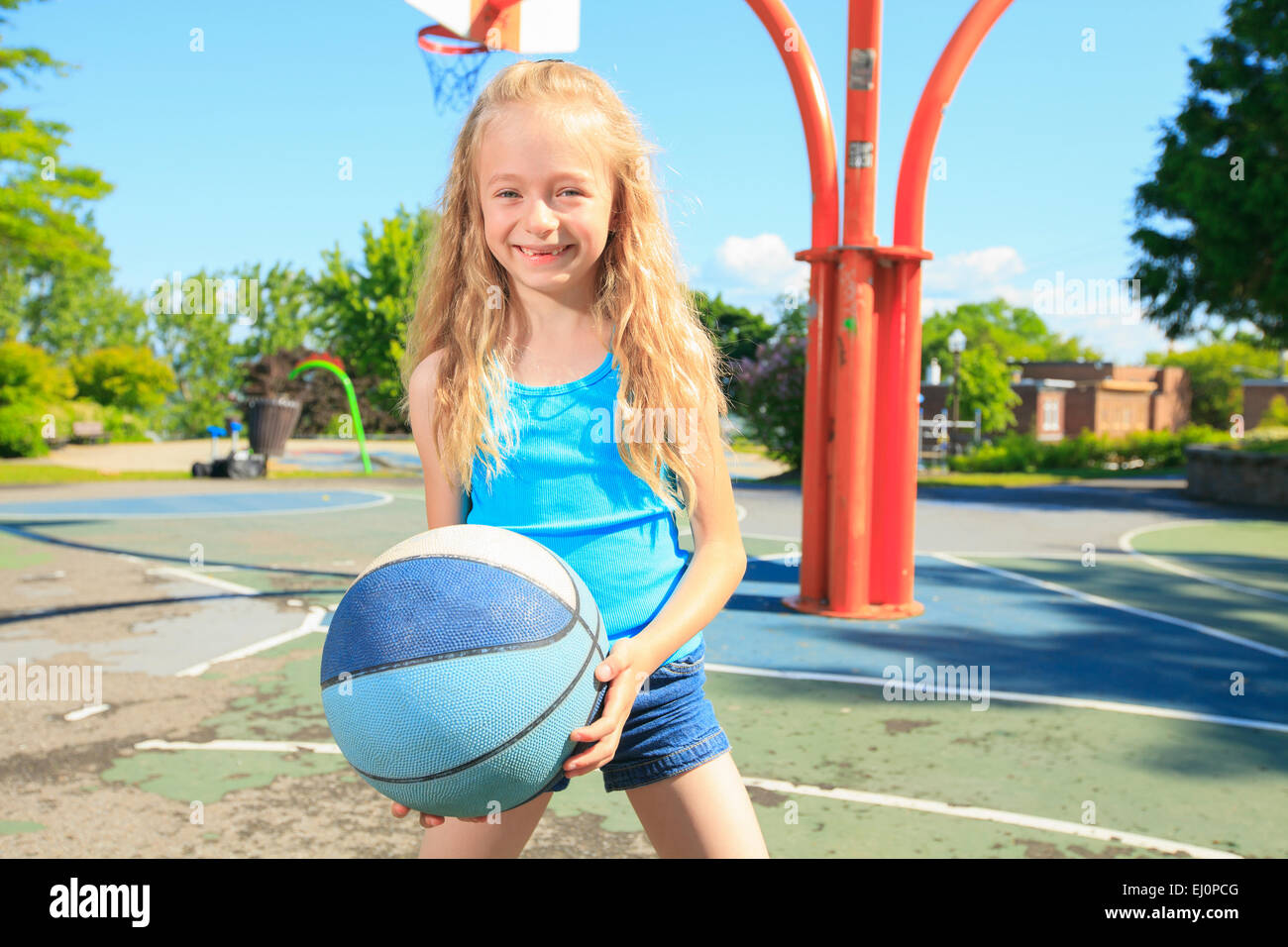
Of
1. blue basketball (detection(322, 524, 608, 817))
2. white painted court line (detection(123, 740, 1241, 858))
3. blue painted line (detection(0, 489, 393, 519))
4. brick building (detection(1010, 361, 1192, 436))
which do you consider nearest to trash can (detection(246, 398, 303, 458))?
blue painted line (detection(0, 489, 393, 519))

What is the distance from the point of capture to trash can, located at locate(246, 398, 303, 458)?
2972 cm

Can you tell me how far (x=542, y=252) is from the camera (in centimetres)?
236

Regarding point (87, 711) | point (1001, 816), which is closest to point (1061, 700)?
point (1001, 816)

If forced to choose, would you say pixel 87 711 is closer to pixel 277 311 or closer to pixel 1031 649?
pixel 1031 649

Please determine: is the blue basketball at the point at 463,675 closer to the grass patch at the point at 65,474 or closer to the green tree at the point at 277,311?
the grass patch at the point at 65,474

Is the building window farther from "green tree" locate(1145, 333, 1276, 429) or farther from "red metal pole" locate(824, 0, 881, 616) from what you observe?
"red metal pole" locate(824, 0, 881, 616)

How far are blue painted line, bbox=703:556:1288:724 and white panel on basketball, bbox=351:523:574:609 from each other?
16.2ft

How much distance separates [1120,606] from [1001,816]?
5623 millimetres

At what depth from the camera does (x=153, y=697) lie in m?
6.05

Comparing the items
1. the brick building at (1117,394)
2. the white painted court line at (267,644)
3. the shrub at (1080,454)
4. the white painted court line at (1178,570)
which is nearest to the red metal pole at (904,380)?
the white painted court line at (1178,570)

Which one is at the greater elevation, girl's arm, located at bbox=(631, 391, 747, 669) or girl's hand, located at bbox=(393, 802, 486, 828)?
girl's arm, located at bbox=(631, 391, 747, 669)

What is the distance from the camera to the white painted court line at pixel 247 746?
5152 millimetres
